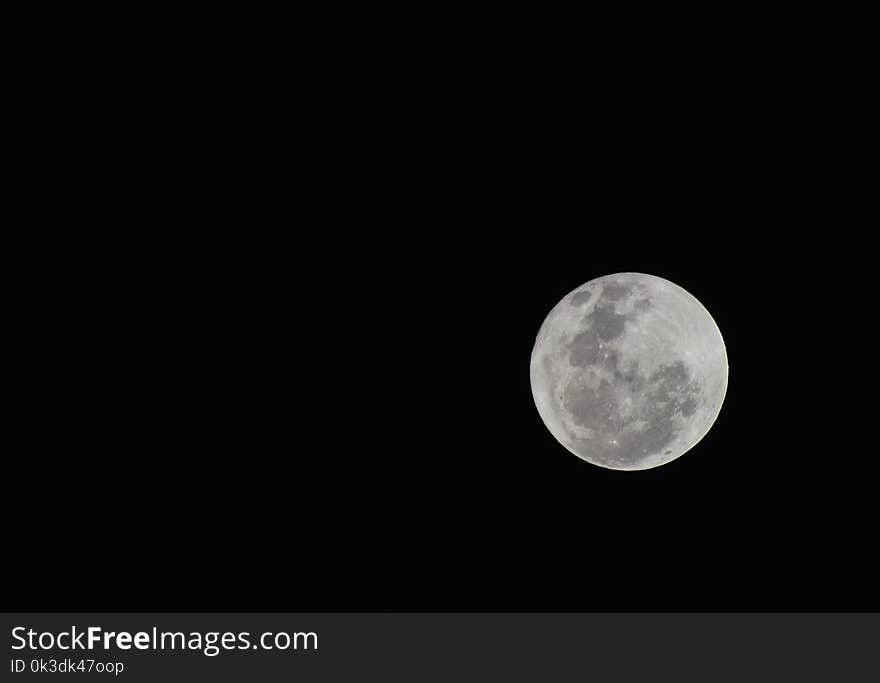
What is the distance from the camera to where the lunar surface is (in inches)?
256

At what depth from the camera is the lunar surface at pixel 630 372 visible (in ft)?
21.3

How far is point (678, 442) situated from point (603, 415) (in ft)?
2.46

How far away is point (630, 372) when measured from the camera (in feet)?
21.2
